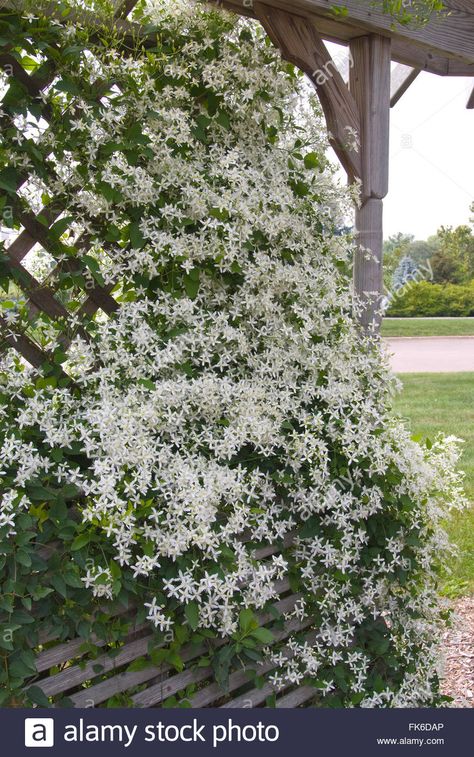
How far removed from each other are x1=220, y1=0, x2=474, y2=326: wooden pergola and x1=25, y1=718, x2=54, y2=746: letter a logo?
157cm

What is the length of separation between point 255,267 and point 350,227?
24.4 inches

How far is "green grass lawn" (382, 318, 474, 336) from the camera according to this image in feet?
31.0

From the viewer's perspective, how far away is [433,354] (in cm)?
937

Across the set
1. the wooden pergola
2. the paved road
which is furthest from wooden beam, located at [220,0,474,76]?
the paved road

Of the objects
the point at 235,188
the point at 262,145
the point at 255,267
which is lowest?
the point at 255,267

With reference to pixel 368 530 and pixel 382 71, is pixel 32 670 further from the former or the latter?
pixel 382 71

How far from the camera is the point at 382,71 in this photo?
95.0 inches

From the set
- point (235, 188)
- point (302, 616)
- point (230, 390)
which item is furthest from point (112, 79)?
point (302, 616)

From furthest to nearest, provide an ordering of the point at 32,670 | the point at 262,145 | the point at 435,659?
the point at 435,659 < the point at 262,145 < the point at 32,670

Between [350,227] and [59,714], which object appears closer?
[59,714]

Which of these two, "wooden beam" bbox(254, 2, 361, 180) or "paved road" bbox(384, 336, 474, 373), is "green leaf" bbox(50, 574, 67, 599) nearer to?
"wooden beam" bbox(254, 2, 361, 180)

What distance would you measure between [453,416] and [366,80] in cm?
478

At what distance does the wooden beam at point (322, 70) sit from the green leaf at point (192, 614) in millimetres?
1522

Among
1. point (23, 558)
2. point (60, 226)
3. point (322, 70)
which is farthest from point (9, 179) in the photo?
point (322, 70)
